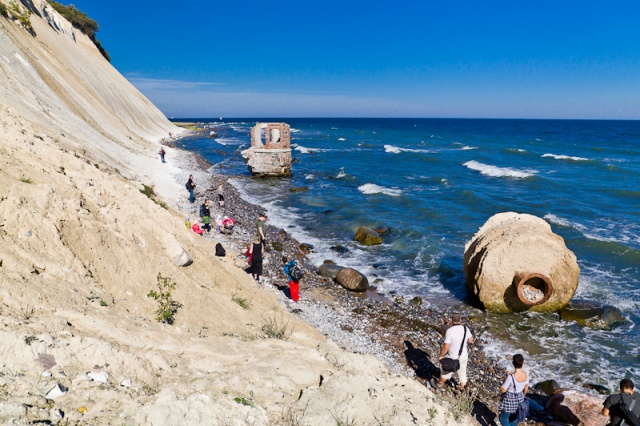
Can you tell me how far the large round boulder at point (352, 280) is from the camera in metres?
14.2

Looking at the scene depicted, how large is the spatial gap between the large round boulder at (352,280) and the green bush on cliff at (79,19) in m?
75.9

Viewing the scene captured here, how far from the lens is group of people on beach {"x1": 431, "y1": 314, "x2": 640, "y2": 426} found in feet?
19.3

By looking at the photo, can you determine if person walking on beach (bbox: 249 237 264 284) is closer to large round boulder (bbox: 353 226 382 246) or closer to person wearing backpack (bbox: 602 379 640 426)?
large round boulder (bbox: 353 226 382 246)

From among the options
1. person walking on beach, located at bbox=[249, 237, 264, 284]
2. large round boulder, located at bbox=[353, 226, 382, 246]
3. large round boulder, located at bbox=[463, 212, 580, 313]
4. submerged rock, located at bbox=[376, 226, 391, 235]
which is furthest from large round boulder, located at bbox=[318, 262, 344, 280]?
submerged rock, located at bbox=[376, 226, 391, 235]

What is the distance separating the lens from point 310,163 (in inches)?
1924

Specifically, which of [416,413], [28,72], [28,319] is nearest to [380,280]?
[416,413]

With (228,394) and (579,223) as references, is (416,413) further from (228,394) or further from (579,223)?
(579,223)

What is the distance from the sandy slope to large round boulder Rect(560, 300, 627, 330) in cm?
870

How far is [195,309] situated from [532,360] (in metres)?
8.91

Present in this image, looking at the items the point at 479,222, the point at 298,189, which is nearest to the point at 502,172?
the point at 479,222

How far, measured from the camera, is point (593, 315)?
12336mm

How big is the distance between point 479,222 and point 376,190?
417 inches

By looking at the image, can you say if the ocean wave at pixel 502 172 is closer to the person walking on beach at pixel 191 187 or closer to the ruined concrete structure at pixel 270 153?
the ruined concrete structure at pixel 270 153

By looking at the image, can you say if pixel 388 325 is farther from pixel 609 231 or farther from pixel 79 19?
pixel 79 19
